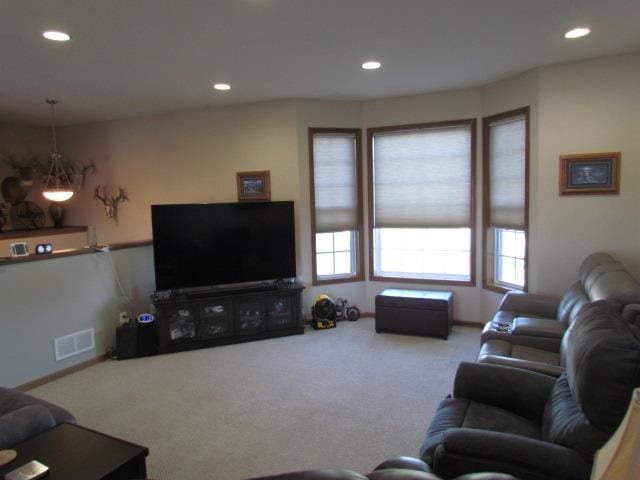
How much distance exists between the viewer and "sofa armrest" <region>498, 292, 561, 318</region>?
3.74 meters

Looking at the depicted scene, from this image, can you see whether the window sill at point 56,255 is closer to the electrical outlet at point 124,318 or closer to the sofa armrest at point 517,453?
the electrical outlet at point 124,318

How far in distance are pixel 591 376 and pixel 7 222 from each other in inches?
281

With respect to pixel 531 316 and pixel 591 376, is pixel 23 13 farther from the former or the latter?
pixel 531 316

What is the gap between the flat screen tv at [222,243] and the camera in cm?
473

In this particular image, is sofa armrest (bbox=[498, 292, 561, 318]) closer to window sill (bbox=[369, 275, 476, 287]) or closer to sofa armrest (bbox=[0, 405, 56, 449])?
window sill (bbox=[369, 275, 476, 287])

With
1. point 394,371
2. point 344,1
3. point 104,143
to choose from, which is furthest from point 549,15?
point 104,143

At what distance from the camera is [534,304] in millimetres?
3838

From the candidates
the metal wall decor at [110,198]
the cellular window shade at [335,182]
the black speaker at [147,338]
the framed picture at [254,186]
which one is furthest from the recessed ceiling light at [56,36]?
the metal wall decor at [110,198]

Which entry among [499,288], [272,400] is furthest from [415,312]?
[272,400]

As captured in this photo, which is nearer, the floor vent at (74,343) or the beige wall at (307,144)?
the floor vent at (74,343)

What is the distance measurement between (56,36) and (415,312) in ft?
13.2

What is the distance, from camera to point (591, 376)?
155cm

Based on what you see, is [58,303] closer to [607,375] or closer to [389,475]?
[389,475]

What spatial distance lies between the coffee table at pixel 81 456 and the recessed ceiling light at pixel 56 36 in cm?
252
